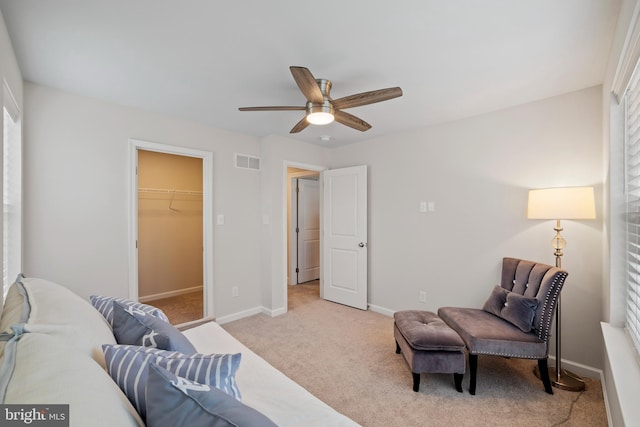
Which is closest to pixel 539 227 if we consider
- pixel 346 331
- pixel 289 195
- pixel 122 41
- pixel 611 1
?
pixel 611 1

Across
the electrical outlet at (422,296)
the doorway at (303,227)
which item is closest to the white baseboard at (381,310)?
the electrical outlet at (422,296)

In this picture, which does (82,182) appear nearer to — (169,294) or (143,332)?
(143,332)

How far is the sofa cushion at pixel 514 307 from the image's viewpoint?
210 cm

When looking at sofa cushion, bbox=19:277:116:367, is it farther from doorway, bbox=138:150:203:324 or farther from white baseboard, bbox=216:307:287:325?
doorway, bbox=138:150:203:324

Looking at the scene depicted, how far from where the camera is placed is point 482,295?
2.91 metres

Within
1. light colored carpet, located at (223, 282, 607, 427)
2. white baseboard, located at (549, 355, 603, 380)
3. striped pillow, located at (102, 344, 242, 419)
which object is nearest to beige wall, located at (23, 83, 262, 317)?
light colored carpet, located at (223, 282, 607, 427)

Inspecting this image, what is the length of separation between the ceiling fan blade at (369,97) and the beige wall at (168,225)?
10.8ft

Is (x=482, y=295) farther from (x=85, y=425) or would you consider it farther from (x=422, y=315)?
(x=85, y=425)

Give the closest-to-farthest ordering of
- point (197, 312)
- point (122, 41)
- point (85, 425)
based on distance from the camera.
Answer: point (85, 425) → point (122, 41) → point (197, 312)

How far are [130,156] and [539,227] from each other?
404 centimetres

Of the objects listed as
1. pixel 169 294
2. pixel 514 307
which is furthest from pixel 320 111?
pixel 169 294

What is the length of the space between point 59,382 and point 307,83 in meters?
1.75

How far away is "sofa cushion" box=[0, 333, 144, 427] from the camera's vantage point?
20.8 inches

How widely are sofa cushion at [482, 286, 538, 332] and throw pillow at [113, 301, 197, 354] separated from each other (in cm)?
232
